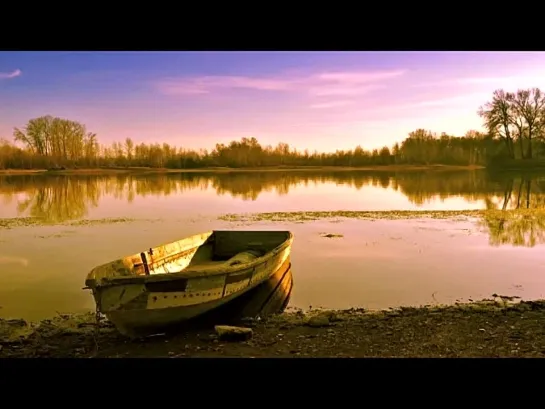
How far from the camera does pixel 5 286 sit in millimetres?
7152

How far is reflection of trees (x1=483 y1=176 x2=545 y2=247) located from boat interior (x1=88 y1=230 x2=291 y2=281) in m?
4.74

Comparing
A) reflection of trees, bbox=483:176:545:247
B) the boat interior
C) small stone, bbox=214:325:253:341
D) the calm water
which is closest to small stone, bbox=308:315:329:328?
small stone, bbox=214:325:253:341

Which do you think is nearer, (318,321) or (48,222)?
(318,321)

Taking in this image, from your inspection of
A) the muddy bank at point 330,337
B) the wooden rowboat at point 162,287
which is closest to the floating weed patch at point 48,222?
the wooden rowboat at point 162,287

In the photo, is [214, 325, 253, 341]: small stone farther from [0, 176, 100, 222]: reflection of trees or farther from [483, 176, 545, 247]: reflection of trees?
[0, 176, 100, 222]: reflection of trees

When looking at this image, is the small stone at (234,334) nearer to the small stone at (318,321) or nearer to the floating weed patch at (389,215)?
the small stone at (318,321)

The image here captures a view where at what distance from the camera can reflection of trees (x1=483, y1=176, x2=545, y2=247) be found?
34.6 ft

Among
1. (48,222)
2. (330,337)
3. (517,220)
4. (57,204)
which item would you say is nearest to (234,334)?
(330,337)

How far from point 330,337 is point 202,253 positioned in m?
3.56

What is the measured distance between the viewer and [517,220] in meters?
13.1

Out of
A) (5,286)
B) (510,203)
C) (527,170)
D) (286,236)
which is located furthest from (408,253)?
(527,170)

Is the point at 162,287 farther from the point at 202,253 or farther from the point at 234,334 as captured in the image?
the point at 202,253
